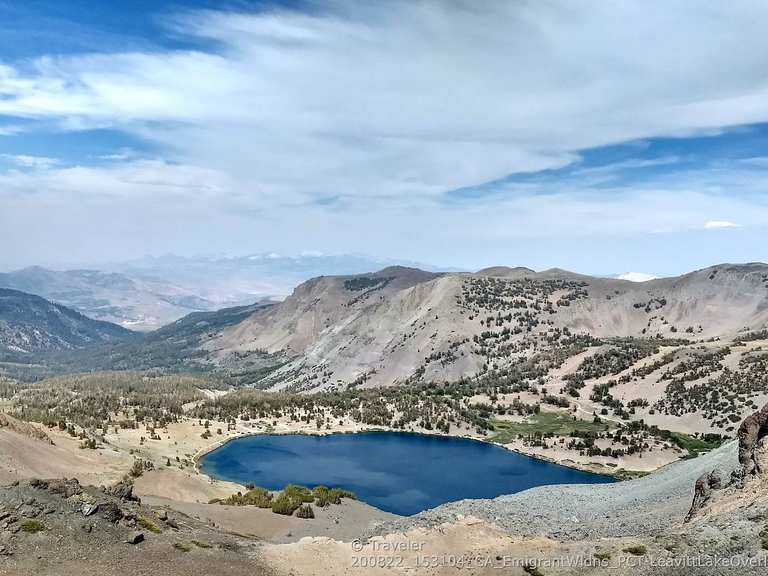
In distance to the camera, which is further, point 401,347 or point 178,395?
point 401,347

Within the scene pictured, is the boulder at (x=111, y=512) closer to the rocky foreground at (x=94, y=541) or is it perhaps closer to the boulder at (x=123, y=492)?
the rocky foreground at (x=94, y=541)

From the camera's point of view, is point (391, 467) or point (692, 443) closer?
point (692, 443)

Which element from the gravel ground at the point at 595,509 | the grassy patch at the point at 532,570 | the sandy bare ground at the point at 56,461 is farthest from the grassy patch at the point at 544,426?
the grassy patch at the point at 532,570

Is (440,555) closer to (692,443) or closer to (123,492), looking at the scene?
(123,492)

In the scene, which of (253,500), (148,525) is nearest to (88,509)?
(148,525)

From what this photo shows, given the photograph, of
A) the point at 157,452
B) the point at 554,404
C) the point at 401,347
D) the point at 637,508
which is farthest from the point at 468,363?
the point at 637,508

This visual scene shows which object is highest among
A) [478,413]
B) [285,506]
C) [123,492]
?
[123,492]

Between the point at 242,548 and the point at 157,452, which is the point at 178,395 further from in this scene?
the point at 242,548
